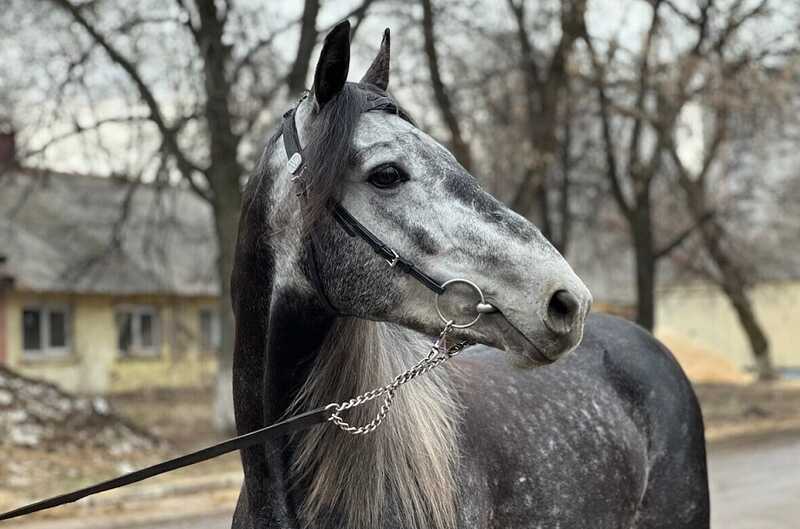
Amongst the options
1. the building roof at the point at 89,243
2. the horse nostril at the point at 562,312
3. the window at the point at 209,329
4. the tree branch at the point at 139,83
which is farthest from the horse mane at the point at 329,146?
the window at the point at 209,329

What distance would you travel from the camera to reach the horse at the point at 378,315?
222 cm

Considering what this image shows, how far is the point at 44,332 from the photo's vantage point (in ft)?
76.8

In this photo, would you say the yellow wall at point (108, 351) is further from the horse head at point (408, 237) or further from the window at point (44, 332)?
the horse head at point (408, 237)

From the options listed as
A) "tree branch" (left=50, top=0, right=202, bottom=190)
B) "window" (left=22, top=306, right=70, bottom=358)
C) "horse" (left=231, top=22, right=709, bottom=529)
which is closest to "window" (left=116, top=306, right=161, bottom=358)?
"window" (left=22, top=306, right=70, bottom=358)

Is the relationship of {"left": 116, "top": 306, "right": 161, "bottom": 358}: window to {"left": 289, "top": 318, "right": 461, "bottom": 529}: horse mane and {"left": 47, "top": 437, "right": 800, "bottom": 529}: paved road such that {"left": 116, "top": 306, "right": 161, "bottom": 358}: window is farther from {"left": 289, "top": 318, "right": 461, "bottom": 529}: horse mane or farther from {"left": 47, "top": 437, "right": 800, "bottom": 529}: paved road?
{"left": 289, "top": 318, "right": 461, "bottom": 529}: horse mane

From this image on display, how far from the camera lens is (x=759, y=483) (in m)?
10.3

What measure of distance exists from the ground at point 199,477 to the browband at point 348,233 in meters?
6.50

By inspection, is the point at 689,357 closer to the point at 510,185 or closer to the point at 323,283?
the point at 510,185

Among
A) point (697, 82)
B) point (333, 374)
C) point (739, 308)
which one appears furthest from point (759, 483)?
point (739, 308)

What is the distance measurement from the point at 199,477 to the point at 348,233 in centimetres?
909

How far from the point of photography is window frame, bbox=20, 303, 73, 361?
2300 cm

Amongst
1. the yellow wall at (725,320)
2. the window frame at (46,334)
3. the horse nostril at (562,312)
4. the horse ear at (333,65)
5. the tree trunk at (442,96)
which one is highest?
the tree trunk at (442,96)

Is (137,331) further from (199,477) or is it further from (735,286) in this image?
(199,477)

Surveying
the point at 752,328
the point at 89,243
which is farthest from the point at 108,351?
the point at 752,328
